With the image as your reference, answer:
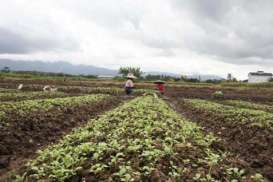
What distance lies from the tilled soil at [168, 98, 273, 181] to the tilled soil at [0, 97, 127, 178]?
570 centimetres

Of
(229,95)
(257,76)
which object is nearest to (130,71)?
(257,76)

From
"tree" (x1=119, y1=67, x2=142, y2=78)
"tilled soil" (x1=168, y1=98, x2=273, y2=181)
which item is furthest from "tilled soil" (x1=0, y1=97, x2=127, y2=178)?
"tree" (x1=119, y1=67, x2=142, y2=78)

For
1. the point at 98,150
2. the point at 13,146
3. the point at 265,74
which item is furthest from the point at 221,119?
the point at 265,74

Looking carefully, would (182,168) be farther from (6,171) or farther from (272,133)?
(272,133)

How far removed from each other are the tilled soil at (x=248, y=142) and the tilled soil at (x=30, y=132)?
5.70 meters

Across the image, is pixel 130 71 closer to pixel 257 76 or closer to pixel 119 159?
pixel 257 76

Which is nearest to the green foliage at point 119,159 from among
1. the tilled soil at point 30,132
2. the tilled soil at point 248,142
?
the tilled soil at point 248,142

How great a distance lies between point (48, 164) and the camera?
7.82 m

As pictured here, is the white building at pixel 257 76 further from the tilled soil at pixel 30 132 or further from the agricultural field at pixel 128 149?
the tilled soil at pixel 30 132

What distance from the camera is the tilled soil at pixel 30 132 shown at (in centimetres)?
1057

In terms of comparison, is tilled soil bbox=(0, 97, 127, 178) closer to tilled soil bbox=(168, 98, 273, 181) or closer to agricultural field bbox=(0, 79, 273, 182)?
agricultural field bbox=(0, 79, 273, 182)

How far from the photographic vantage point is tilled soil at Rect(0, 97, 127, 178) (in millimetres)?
10570

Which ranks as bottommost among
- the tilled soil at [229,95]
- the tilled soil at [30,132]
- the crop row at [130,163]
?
the tilled soil at [229,95]

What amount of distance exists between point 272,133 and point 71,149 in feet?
25.4
